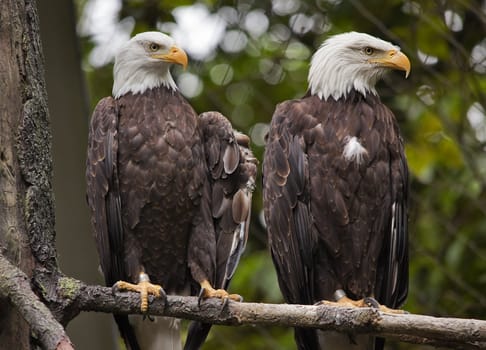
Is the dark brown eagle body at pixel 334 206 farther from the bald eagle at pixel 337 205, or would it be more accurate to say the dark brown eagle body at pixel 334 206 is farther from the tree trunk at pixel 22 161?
the tree trunk at pixel 22 161

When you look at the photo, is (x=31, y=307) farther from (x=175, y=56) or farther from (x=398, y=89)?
(x=398, y=89)

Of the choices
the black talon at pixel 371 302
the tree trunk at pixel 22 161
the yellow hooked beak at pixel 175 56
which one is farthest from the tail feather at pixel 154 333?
the yellow hooked beak at pixel 175 56

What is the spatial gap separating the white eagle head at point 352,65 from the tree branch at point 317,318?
5.03 ft

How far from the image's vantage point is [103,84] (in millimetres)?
8016

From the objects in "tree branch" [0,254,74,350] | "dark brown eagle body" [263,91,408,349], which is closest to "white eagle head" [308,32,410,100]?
"dark brown eagle body" [263,91,408,349]

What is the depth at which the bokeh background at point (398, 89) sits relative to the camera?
7.01 metres

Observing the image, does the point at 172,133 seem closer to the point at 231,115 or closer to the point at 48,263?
the point at 48,263

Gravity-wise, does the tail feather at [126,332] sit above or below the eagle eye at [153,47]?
below

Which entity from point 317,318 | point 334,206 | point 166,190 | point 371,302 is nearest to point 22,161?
point 166,190

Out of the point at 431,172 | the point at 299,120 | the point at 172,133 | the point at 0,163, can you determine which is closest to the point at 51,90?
the point at 172,133

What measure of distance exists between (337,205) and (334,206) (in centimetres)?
2

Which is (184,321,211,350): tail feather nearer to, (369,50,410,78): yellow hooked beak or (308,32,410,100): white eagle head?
(308,32,410,100): white eagle head

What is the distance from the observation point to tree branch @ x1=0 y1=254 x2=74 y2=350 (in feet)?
12.0

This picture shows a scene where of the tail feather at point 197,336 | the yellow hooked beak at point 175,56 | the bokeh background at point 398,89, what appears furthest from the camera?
the bokeh background at point 398,89
